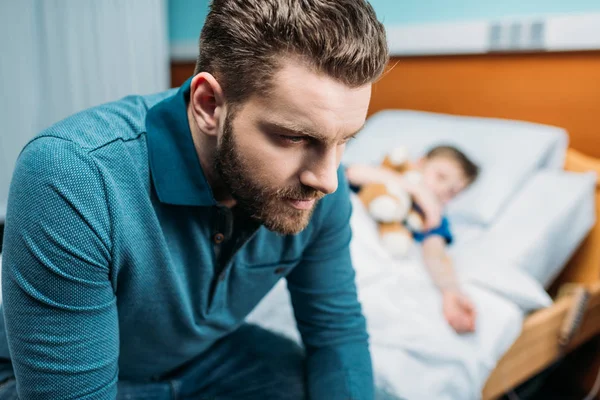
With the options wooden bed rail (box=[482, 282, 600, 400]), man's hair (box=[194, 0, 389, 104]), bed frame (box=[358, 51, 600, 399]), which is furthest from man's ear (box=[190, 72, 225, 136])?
bed frame (box=[358, 51, 600, 399])

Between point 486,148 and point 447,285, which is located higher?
point 486,148

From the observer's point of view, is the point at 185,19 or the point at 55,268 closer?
the point at 55,268

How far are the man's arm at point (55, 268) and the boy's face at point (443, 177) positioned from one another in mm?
1194

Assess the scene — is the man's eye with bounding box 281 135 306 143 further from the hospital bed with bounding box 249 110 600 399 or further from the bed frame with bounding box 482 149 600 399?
the bed frame with bounding box 482 149 600 399

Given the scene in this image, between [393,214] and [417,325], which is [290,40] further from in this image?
[393,214]

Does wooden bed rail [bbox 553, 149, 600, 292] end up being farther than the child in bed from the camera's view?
Yes

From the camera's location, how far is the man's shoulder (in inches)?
26.3

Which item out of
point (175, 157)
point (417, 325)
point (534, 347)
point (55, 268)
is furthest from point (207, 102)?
point (534, 347)

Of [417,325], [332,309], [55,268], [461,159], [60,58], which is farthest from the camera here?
[60,58]

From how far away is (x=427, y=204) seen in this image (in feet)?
4.93

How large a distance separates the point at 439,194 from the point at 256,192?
1.08 metres

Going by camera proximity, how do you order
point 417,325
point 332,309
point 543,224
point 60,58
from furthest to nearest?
point 60,58
point 543,224
point 417,325
point 332,309

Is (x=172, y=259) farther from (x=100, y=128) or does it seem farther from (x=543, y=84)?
(x=543, y=84)

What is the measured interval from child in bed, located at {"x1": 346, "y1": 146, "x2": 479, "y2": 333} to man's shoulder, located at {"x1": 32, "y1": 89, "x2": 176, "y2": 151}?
2.59ft
